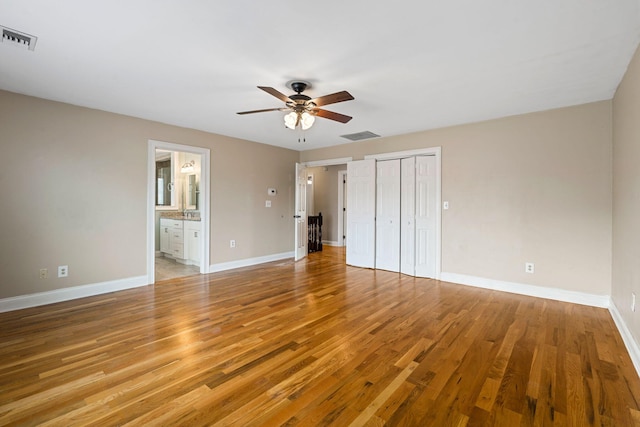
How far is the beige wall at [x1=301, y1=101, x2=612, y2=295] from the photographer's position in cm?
351

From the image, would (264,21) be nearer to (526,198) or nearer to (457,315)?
(457,315)

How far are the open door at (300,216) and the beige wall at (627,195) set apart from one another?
4793 mm

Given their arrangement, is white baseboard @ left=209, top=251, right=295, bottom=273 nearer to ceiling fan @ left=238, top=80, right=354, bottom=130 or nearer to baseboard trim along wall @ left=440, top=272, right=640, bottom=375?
ceiling fan @ left=238, top=80, right=354, bottom=130

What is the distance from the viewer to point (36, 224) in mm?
3477

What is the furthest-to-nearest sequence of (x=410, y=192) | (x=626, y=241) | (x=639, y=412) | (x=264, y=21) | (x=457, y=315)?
(x=410, y=192), (x=457, y=315), (x=626, y=241), (x=264, y=21), (x=639, y=412)

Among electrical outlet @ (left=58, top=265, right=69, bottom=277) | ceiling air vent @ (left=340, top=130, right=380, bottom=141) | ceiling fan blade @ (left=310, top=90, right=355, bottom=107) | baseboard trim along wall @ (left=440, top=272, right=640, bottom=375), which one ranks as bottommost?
baseboard trim along wall @ (left=440, top=272, right=640, bottom=375)

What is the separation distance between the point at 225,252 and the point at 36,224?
8.49 ft

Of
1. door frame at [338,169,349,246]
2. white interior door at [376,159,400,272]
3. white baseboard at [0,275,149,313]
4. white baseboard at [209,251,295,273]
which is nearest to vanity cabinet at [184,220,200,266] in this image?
white baseboard at [209,251,295,273]

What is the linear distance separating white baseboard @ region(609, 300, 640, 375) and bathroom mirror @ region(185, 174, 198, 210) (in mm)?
7112

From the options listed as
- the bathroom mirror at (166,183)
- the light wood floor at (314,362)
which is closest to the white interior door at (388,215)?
the light wood floor at (314,362)

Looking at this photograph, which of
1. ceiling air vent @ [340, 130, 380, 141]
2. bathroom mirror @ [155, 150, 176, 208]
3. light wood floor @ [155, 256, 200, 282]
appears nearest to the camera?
light wood floor @ [155, 256, 200, 282]

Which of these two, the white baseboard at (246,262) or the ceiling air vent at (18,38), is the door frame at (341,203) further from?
the ceiling air vent at (18,38)

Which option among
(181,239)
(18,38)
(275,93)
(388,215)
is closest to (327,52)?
(275,93)

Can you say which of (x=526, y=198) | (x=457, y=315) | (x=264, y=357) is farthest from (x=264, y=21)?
(x=526, y=198)
